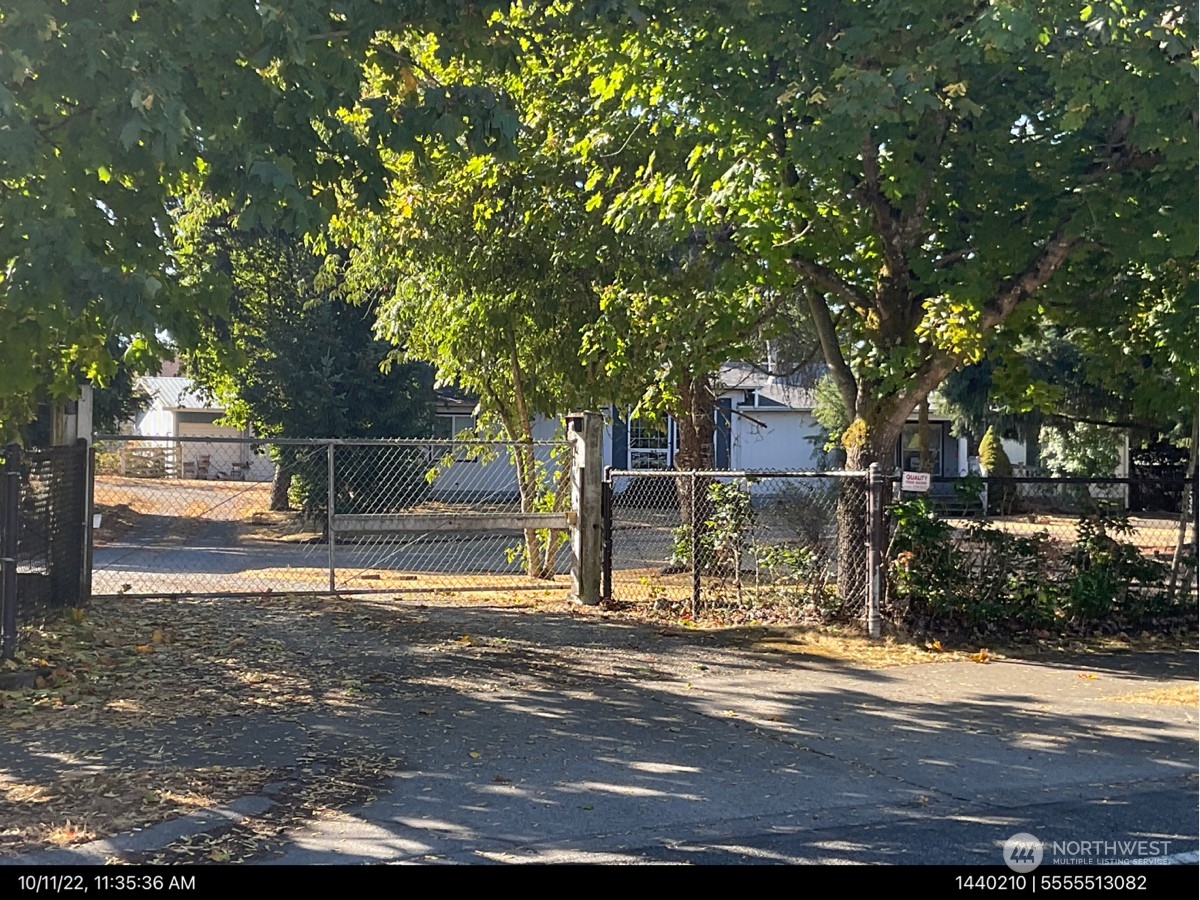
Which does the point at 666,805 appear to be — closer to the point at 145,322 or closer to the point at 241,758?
the point at 241,758

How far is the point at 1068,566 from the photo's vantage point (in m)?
10.9

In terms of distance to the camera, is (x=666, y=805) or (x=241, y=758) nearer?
(x=666, y=805)

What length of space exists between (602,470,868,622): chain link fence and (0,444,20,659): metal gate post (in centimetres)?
571

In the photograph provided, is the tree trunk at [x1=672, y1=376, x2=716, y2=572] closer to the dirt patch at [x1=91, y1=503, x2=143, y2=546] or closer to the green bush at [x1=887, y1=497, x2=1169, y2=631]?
the green bush at [x1=887, y1=497, x2=1169, y2=631]

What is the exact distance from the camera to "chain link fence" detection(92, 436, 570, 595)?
40.0 feet

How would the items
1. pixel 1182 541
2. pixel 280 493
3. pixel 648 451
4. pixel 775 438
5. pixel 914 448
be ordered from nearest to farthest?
pixel 1182 541, pixel 280 493, pixel 648 451, pixel 914 448, pixel 775 438

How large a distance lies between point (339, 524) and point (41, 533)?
108 inches

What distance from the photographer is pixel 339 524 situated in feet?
37.4

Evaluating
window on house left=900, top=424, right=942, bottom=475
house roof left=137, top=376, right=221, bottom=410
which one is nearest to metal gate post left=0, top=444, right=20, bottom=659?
window on house left=900, top=424, right=942, bottom=475

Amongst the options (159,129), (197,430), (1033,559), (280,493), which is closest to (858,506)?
(1033,559)

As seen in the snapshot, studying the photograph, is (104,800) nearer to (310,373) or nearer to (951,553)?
(951,553)

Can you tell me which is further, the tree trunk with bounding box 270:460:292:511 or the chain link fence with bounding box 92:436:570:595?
the tree trunk with bounding box 270:460:292:511

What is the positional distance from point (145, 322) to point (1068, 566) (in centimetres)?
840
